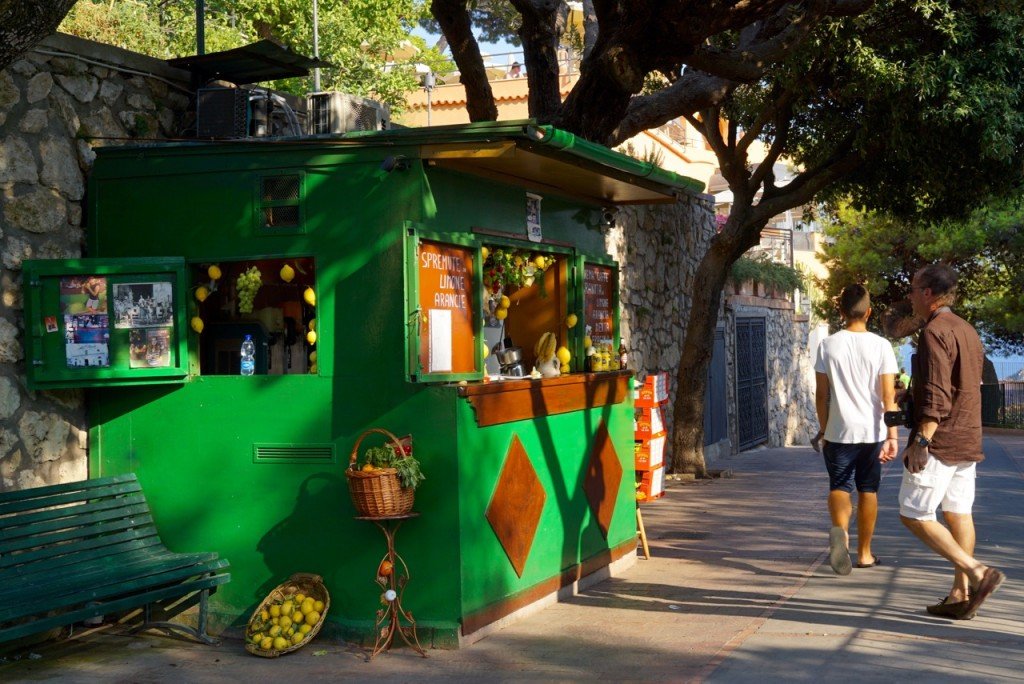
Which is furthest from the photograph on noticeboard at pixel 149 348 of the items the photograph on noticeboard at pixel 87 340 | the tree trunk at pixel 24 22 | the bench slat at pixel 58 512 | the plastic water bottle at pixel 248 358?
the tree trunk at pixel 24 22

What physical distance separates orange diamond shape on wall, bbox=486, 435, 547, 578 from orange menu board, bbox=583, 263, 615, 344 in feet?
6.02

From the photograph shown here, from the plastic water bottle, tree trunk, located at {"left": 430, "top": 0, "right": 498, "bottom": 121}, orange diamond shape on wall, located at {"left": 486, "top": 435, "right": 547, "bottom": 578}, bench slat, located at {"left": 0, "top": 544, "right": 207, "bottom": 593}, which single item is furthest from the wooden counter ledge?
tree trunk, located at {"left": 430, "top": 0, "right": 498, "bottom": 121}

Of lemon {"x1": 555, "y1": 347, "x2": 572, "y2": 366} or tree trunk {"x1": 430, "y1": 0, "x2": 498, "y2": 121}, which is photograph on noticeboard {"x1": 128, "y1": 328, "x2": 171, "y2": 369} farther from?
tree trunk {"x1": 430, "y1": 0, "x2": 498, "y2": 121}

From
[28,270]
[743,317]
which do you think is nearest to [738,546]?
[28,270]

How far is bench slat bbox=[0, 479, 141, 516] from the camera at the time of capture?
6098 millimetres

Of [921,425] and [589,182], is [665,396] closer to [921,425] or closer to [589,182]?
[589,182]

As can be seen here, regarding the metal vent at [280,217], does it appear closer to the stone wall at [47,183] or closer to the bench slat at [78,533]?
the stone wall at [47,183]

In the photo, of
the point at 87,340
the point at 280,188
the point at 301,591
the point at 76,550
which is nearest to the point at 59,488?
the point at 76,550

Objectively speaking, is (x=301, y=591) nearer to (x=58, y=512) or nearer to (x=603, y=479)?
(x=58, y=512)

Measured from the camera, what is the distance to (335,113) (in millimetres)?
7926

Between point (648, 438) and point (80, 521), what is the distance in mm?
5388

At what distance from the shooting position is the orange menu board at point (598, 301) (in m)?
8.78

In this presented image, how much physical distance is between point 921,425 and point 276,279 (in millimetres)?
3844

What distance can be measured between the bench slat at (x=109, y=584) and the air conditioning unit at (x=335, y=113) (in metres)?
2.98
